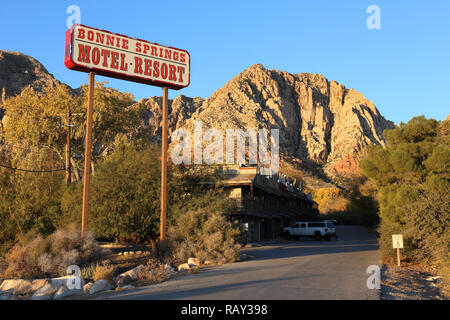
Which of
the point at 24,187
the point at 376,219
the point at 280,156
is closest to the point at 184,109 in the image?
the point at 280,156

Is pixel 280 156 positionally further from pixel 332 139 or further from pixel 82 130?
pixel 82 130

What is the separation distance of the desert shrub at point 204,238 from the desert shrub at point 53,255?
382cm

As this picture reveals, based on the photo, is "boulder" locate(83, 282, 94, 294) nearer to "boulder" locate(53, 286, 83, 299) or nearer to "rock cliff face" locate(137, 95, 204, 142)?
"boulder" locate(53, 286, 83, 299)

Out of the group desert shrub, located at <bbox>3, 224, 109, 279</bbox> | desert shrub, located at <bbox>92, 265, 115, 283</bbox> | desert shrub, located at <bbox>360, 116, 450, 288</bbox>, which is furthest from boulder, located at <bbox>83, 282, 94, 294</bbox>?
desert shrub, located at <bbox>360, 116, 450, 288</bbox>

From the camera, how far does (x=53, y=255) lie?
696 inches

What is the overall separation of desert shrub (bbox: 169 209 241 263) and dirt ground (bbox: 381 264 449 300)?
7.24 m

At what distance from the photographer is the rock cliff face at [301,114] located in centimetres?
13362

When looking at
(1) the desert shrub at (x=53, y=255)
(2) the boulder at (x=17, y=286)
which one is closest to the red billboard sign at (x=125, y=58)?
(1) the desert shrub at (x=53, y=255)

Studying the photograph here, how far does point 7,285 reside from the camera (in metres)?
14.8

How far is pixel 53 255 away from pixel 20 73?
131 m

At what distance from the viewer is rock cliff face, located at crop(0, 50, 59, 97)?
12344 cm

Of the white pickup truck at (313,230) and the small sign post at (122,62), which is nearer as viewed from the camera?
the small sign post at (122,62)

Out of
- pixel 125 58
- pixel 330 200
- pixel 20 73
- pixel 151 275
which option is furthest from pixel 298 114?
pixel 151 275

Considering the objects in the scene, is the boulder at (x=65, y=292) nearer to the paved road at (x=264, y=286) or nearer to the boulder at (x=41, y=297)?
the boulder at (x=41, y=297)
